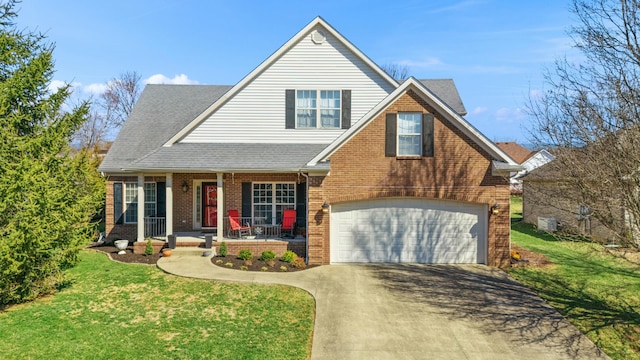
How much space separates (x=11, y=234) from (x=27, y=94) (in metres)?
3.85

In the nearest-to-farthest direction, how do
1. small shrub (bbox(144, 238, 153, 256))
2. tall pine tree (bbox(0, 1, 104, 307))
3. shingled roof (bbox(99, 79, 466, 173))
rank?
tall pine tree (bbox(0, 1, 104, 307))
small shrub (bbox(144, 238, 153, 256))
shingled roof (bbox(99, 79, 466, 173))

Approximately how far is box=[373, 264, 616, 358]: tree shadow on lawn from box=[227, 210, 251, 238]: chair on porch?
18.3 feet

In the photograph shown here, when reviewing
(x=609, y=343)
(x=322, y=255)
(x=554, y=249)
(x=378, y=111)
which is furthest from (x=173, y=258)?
(x=554, y=249)

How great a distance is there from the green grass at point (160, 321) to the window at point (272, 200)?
540 cm

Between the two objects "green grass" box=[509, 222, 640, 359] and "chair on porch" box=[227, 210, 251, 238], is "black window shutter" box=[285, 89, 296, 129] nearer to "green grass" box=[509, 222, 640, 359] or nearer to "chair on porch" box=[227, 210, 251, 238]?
"chair on porch" box=[227, 210, 251, 238]

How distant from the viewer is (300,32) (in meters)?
15.4

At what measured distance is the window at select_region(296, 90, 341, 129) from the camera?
15.6 meters

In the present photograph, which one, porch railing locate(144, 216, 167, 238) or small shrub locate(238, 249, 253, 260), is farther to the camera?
porch railing locate(144, 216, 167, 238)

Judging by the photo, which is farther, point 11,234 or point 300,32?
point 300,32

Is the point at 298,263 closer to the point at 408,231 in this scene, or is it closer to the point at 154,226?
the point at 408,231

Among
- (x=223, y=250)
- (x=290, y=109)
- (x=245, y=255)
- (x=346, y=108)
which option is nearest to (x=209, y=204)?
(x=223, y=250)

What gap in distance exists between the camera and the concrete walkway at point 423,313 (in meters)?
6.86

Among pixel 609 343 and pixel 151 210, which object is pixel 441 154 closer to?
pixel 609 343

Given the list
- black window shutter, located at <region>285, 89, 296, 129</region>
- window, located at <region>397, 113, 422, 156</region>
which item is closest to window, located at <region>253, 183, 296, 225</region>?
black window shutter, located at <region>285, 89, 296, 129</region>
